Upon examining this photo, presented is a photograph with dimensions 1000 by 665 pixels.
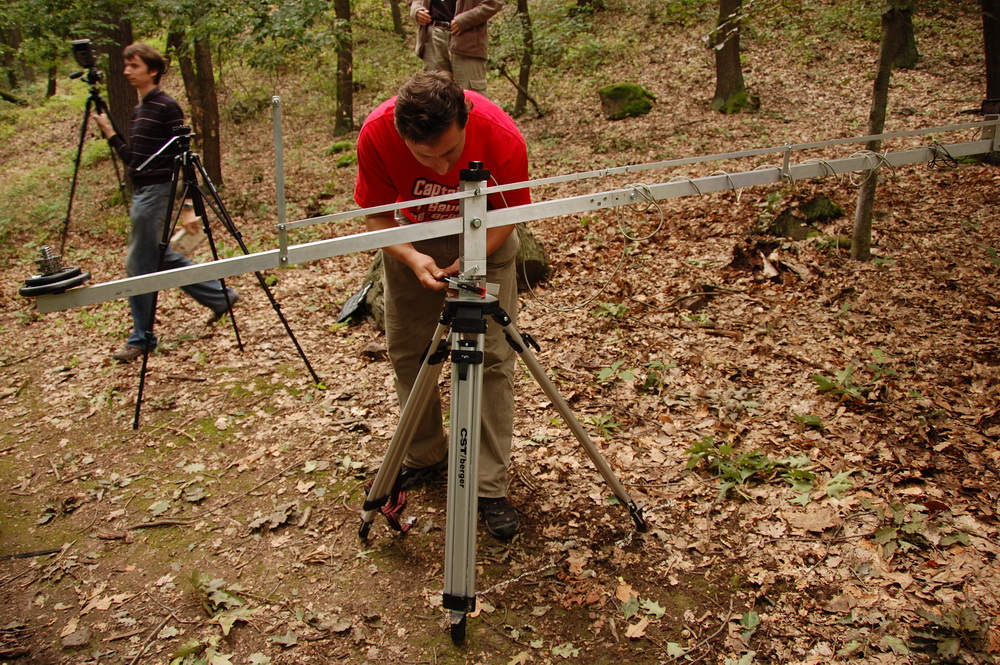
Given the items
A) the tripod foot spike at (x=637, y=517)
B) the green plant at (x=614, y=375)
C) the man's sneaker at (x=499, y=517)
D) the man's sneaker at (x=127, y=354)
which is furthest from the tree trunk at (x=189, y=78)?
the tripod foot spike at (x=637, y=517)

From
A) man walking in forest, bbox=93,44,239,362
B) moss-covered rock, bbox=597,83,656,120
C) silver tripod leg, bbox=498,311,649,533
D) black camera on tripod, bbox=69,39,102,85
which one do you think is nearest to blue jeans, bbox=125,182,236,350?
man walking in forest, bbox=93,44,239,362

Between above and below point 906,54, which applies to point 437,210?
below

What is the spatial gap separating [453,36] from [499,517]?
15.9 feet

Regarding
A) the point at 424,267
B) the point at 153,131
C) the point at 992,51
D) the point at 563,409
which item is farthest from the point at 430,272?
the point at 992,51

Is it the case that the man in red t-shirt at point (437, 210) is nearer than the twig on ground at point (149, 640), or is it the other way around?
the man in red t-shirt at point (437, 210)

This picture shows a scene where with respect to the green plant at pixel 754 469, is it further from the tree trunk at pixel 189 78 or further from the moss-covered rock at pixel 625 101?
the tree trunk at pixel 189 78

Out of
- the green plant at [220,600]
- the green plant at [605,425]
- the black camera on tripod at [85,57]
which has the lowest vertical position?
the green plant at [220,600]

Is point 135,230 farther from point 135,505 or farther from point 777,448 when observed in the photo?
point 777,448

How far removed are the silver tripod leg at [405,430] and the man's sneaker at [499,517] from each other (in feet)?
1.78

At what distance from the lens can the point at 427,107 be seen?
92.4 inches

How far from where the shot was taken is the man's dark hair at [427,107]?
2.35 m

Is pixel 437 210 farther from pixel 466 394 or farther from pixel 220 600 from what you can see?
pixel 220 600

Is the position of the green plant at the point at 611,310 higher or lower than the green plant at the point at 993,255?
lower

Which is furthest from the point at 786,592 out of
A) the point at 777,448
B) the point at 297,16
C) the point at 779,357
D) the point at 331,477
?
the point at 297,16
